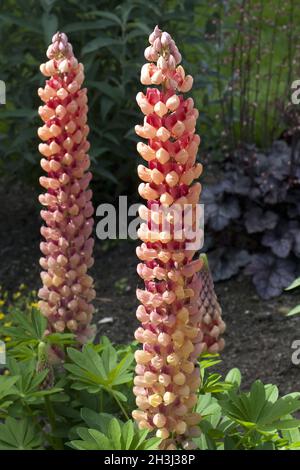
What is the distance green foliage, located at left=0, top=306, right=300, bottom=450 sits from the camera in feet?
8.17

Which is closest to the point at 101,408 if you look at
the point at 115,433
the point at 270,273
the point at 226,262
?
the point at 115,433

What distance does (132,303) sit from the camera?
5.65m

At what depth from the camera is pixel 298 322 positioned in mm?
5227

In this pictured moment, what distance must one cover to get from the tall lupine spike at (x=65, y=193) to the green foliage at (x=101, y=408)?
14 centimetres

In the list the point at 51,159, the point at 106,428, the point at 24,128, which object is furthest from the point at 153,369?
the point at 24,128

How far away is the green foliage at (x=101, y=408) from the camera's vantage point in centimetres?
249

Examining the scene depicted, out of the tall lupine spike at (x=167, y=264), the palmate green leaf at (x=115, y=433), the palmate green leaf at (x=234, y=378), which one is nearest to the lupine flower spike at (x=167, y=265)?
the tall lupine spike at (x=167, y=264)

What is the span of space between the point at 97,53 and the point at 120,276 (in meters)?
1.45

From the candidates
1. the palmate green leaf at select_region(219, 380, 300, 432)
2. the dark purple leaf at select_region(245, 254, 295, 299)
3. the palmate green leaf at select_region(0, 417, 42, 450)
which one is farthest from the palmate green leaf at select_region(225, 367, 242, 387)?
the dark purple leaf at select_region(245, 254, 295, 299)

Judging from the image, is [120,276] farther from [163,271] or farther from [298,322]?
[163,271]

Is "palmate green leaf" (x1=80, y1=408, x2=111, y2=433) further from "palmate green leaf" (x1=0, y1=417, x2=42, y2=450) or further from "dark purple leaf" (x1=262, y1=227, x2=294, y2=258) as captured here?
"dark purple leaf" (x1=262, y1=227, x2=294, y2=258)

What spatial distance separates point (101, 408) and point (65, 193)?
0.68 meters

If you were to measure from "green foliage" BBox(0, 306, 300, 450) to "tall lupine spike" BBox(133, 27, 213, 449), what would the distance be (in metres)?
0.10

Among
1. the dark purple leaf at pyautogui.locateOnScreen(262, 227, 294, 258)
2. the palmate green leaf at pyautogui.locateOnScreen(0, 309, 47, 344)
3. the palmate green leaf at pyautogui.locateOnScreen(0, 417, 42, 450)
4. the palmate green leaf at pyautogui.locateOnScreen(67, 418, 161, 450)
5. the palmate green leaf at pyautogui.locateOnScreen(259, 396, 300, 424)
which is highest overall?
the dark purple leaf at pyautogui.locateOnScreen(262, 227, 294, 258)
